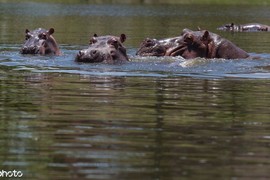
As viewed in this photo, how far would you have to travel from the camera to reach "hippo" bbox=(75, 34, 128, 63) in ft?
52.5

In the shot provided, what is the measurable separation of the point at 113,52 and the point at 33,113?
22.1ft

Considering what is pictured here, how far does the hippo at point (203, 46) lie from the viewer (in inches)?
661

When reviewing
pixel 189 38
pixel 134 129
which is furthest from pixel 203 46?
pixel 134 129

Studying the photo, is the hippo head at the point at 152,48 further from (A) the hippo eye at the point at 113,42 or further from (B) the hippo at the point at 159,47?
(A) the hippo eye at the point at 113,42

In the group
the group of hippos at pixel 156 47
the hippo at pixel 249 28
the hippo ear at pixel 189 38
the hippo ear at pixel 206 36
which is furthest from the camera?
the hippo at pixel 249 28

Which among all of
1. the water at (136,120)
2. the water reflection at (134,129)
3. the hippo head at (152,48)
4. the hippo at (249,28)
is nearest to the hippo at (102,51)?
the water at (136,120)

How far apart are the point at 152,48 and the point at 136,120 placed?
7.70m

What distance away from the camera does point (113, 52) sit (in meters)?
16.3

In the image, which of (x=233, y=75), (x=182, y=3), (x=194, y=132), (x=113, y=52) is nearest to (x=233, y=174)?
(x=194, y=132)

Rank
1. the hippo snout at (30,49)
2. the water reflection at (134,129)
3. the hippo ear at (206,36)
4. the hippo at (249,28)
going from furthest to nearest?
the hippo at (249,28)
the hippo snout at (30,49)
the hippo ear at (206,36)
the water reflection at (134,129)

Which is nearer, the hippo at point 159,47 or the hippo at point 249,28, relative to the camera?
the hippo at point 159,47

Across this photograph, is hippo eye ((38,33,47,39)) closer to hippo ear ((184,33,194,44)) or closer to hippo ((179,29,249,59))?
hippo ((179,29,249,59))

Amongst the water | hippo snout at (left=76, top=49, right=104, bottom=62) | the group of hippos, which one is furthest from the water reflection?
the group of hippos

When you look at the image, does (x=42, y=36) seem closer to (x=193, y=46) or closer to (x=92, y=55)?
(x=92, y=55)
